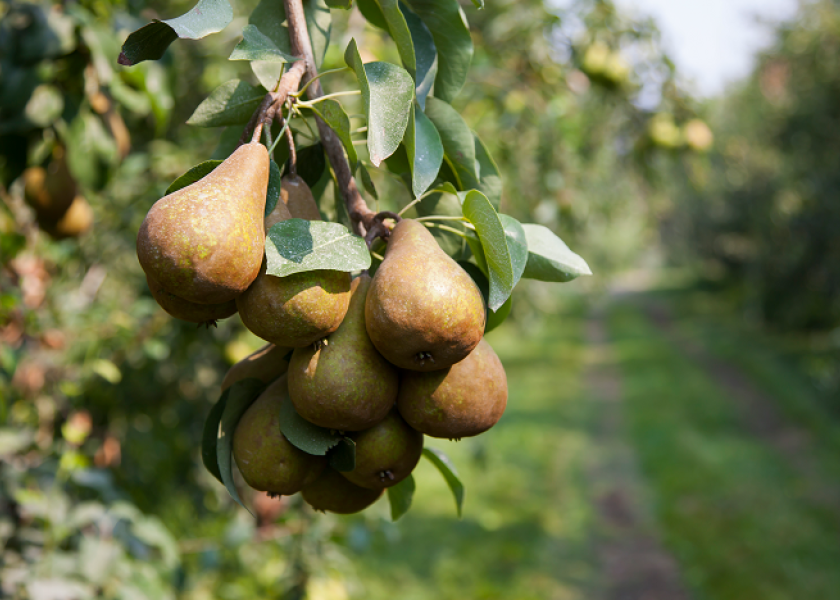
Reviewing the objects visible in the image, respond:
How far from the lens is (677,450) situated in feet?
27.4

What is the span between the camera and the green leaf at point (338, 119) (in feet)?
2.89

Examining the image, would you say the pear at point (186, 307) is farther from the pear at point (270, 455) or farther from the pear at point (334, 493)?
the pear at point (334, 493)

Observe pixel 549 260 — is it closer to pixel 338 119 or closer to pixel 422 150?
pixel 422 150

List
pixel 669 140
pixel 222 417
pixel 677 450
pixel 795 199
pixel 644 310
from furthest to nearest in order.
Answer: pixel 644 310 < pixel 795 199 < pixel 677 450 < pixel 669 140 < pixel 222 417

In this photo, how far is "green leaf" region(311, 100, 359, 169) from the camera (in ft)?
2.89

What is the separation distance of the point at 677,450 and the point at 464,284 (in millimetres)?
8266

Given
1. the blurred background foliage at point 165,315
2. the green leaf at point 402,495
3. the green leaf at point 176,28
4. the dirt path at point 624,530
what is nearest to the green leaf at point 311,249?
the green leaf at point 176,28

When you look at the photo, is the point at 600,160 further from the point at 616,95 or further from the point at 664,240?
the point at 664,240

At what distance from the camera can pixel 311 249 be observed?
0.83m

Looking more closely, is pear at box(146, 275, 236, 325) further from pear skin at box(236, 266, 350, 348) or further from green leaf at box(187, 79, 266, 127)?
green leaf at box(187, 79, 266, 127)

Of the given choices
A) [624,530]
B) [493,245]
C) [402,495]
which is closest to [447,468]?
[402,495]

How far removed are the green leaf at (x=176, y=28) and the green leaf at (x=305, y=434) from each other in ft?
1.65

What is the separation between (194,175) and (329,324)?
0.27 meters

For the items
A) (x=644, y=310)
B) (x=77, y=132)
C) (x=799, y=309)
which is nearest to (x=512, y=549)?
(x=77, y=132)
